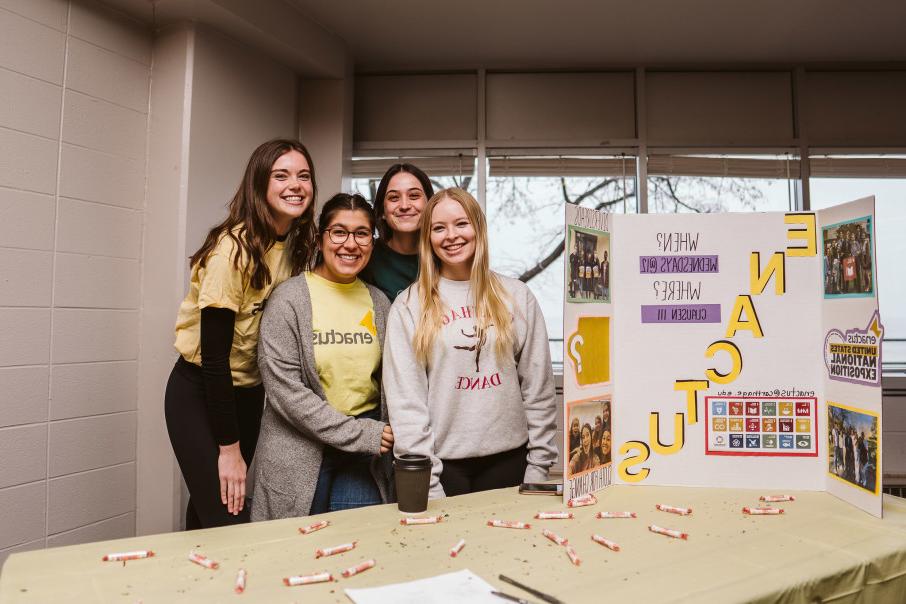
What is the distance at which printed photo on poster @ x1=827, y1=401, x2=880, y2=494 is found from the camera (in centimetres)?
124

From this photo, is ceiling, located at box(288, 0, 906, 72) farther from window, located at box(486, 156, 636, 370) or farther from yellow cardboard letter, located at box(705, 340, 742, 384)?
yellow cardboard letter, located at box(705, 340, 742, 384)

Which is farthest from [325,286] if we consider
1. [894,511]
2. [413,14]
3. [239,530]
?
[413,14]

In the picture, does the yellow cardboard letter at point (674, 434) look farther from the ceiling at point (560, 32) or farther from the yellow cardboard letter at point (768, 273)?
the ceiling at point (560, 32)

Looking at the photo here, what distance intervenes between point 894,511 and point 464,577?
1019 mm

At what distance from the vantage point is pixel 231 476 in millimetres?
1721

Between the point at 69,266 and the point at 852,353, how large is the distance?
2764 millimetres

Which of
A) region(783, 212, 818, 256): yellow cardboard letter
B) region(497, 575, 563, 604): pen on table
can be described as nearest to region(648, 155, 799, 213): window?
region(783, 212, 818, 256): yellow cardboard letter

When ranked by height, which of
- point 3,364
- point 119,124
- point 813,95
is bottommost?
point 3,364

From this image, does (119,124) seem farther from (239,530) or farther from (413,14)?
(239,530)

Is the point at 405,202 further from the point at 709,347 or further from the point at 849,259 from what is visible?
the point at 849,259

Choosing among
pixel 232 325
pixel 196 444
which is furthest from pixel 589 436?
pixel 196 444

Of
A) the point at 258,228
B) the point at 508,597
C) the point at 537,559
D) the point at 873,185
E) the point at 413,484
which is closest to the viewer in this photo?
the point at 508,597

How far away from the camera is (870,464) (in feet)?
4.08

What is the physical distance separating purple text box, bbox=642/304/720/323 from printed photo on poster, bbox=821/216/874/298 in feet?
0.87
